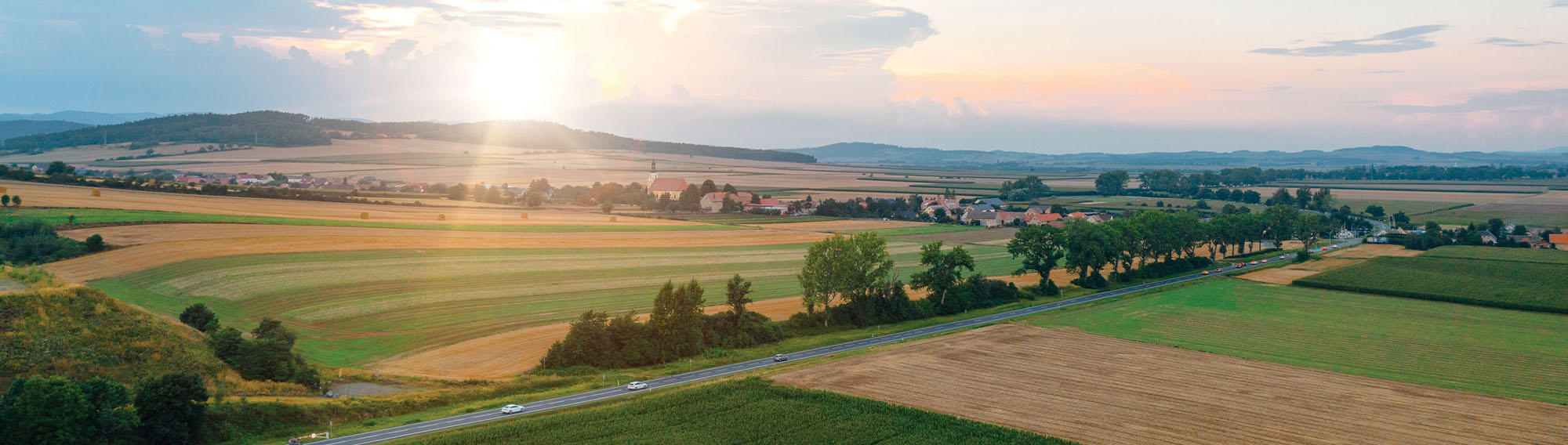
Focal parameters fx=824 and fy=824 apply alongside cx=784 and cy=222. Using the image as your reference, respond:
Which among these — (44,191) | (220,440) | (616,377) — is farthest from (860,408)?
(44,191)

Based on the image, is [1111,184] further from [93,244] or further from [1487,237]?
[93,244]

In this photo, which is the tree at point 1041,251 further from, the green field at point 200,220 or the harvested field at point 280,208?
the harvested field at point 280,208

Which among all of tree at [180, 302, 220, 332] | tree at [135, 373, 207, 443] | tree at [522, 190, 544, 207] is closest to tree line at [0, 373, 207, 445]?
tree at [135, 373, 207, 443]

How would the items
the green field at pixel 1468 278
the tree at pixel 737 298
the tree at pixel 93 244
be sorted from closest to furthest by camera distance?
the tree at pixel 737 298 < the tree at pixel 93 244 < the green field at pixel 1468 278

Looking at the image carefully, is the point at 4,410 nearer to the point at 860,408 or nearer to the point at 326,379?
the point at 326,379

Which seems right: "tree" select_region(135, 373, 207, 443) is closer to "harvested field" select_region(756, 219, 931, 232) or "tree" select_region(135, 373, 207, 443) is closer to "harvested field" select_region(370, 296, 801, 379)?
"harvested field" select_region(370, 296, 801, 379)

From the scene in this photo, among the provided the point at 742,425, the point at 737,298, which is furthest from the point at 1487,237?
the point at 742,425

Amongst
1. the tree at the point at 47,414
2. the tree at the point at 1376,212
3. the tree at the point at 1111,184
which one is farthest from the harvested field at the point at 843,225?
the tree at the point at 1111,184
